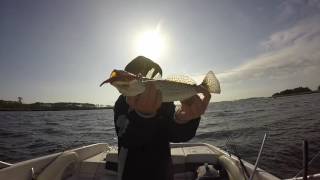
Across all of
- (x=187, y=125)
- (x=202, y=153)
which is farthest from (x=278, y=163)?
(x=187, y=125)

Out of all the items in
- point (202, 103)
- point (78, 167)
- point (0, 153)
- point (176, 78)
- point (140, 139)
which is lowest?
point (0, 153)

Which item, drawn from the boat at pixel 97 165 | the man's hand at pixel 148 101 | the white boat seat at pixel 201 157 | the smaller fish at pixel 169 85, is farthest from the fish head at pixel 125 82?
the white boat seat at pixel 201 157

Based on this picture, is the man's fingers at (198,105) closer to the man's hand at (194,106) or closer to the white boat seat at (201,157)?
the man's hand at (194,106)

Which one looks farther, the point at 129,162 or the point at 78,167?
the point at 78,167

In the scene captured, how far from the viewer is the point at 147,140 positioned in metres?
3.50

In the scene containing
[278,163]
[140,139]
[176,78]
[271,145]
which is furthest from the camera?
[271,145]

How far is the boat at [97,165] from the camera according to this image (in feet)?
20.8

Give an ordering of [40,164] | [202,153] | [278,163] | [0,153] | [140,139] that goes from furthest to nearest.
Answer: [0,153] < [278,163] < [202,153] < [40,164] < [140,139]

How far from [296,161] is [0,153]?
17.2 metres

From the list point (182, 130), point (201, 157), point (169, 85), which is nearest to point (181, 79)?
point (169, 85)

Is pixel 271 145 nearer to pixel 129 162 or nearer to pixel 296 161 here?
pixel 296 161

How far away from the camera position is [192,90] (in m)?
3.21

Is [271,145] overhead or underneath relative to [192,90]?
underneath

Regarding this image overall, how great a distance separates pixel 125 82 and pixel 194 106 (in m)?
0.97
